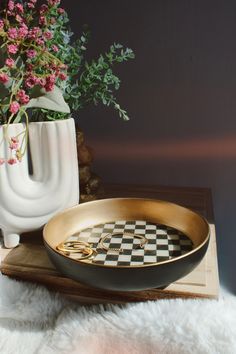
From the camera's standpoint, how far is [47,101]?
669mm

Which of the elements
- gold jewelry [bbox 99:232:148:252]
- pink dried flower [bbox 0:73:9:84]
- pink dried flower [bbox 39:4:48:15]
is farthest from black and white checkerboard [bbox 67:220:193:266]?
pink dried flower [bbox 39:4:48:15]

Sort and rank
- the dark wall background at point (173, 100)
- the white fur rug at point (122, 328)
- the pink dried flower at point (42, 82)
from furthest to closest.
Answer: the dark wall background at point (173, 100) → the pink dried flower at point (42, 82) → the white fur rug at point (122, 328)

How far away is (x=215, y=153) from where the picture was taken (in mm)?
1057

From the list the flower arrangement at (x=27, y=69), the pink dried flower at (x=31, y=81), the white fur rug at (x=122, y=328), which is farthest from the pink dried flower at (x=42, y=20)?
the white fur rug at (x=122, y=328)

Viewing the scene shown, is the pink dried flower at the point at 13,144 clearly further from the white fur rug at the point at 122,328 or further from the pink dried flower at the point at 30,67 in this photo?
the white fur rug at the point at 122,328

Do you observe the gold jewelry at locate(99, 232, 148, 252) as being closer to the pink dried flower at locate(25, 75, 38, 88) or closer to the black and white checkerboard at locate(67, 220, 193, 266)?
the black and white checkerboard at locate(67, 220, 193, 266)

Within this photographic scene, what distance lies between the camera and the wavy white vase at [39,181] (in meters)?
0.69

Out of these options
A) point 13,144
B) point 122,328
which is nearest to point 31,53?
point 13,144

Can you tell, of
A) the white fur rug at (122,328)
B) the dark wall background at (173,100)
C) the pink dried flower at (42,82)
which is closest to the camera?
the white fur rug at (122,328)

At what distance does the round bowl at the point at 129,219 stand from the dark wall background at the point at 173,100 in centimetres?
35

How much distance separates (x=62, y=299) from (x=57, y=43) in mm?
512

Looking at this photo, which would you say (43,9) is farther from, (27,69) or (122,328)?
(122,328)

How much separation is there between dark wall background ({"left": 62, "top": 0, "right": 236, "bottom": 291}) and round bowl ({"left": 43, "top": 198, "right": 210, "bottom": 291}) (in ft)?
1.16

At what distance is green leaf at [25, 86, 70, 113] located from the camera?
2.19ft
